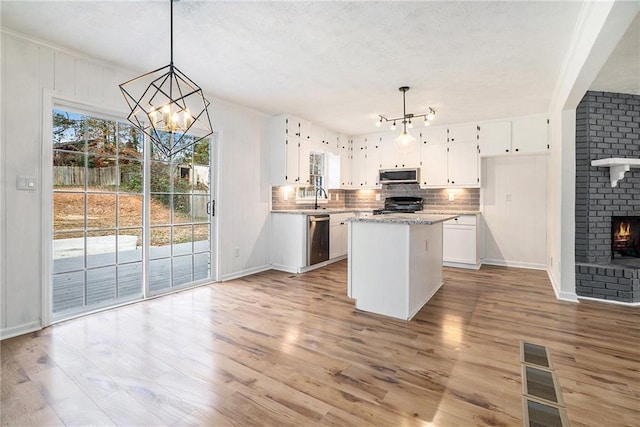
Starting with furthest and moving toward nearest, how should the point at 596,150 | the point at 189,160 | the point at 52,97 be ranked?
the point at 189,160 → the point at 596,150 → the point at 52,97

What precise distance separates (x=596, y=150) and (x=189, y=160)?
191 inches

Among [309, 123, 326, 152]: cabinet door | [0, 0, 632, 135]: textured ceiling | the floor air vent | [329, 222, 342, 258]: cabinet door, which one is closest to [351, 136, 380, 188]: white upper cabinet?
[309, 123, 326, 152]: cabinet door

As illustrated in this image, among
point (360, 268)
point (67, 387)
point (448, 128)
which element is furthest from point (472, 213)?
point (67, 387)

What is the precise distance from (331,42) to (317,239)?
3001 mm

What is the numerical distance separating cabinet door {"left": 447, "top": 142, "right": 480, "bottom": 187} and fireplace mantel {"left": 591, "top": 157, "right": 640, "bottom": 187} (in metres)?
1.80

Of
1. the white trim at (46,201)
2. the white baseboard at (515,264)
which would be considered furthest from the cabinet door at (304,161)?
the white baseboard at (515,264)

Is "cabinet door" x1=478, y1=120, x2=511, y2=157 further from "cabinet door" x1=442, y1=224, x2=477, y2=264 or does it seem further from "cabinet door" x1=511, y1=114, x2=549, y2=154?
"cabinet door" x1=442, y1=224, x2=477, y2=264

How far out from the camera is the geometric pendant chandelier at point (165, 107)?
1.99m

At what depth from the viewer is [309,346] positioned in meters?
2.41

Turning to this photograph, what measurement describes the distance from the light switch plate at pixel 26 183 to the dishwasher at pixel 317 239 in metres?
3.14

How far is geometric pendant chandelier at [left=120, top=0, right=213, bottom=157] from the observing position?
6.51 feet

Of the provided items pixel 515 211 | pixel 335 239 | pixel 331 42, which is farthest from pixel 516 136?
pixel 331 42

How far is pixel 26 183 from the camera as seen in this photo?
265cm

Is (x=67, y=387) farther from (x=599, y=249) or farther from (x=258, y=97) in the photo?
(x=599, y=249)
